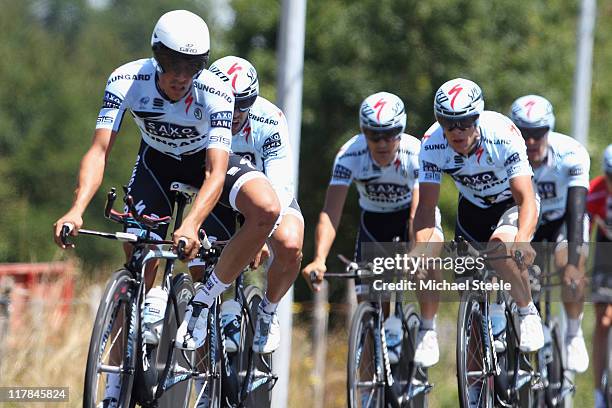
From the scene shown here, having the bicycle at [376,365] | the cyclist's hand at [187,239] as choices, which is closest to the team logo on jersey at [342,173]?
the bicycle at [376,365]

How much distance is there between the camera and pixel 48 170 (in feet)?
142

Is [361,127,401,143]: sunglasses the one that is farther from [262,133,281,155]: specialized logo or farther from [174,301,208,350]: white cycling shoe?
[174,301,208,350]: white cycling shoe

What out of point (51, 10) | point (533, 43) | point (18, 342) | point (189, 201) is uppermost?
point (51, 10)

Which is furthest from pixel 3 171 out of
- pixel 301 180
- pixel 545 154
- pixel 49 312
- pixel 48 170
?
pixel 545 154

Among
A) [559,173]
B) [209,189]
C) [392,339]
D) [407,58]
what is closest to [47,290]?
→ [392,339]

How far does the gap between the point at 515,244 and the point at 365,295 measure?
61.6 inches

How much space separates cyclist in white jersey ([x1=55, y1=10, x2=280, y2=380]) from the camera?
21.9 ft

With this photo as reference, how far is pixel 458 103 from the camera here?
26.6 ft

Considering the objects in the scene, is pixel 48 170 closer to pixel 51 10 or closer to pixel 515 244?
pixel 515 244

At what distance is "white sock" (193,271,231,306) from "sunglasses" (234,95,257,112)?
1377 mm

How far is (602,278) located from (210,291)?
492 cm

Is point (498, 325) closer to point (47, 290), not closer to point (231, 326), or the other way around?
point (231, 326)

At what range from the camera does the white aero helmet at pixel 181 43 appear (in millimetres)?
6621

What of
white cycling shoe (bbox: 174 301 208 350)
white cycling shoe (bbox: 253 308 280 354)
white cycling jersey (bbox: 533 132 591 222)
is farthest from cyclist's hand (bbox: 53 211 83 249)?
white cycling jersey (bbox: 533 132 591 222)
